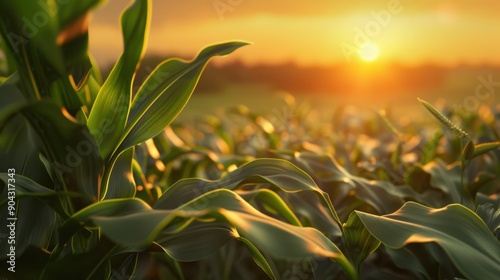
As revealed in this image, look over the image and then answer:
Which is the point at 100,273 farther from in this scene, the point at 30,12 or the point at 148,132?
the point at 30,12

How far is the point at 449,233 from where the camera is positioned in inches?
29.7

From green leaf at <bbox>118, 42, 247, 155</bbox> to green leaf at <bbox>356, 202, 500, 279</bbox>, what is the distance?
0.31 m

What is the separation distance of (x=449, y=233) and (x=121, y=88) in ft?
1.60

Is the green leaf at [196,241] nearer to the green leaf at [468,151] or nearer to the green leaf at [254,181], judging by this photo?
the green leaf at [254,181]

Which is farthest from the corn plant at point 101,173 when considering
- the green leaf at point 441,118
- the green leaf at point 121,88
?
the green leaf at point 441,118

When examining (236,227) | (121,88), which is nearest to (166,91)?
(121,88)

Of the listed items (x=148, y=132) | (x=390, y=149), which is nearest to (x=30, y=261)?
(x=148, y=132)

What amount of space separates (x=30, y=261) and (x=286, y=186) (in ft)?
1.23

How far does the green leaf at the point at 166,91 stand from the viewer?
81 centimetres

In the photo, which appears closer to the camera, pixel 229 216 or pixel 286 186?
pixel 229 216

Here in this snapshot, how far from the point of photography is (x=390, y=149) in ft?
6.19

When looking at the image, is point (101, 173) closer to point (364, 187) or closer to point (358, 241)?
point (358, 241)

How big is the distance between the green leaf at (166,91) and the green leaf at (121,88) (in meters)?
0.04

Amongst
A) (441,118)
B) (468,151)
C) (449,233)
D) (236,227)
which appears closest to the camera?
(236,227)
